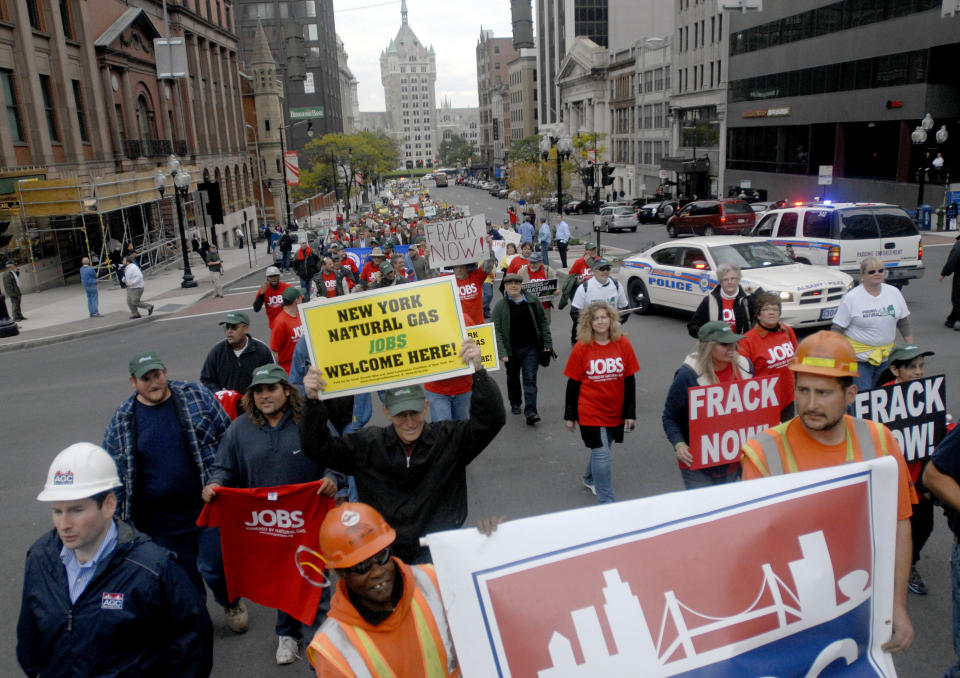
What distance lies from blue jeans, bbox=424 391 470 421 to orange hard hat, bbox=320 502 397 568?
416 cm

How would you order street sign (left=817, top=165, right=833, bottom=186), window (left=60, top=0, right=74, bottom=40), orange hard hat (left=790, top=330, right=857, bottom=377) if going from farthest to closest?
street sign (left=817, top=165, right=833, bottom=186) < window (left=60, top=0, right=74, bottom=40) < orange hard hat (left=790, top=330, right=857, bottom=377)

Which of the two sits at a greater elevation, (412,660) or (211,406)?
(211,406)

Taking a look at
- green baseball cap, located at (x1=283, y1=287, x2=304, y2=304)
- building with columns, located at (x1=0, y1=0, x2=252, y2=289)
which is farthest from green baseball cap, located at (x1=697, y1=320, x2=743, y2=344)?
building with columns, located at (x1=0, y1=0, x2=252, y2=289)

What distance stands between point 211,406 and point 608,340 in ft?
10.3

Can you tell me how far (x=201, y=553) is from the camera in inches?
193

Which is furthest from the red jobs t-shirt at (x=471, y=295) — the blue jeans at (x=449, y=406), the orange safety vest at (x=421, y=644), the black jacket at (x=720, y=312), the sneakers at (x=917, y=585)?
the orange safety vest at (x=421, y=644)

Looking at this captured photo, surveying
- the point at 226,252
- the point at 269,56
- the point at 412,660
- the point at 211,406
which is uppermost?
the point at 269,56

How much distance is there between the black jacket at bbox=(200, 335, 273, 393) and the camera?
6.41m

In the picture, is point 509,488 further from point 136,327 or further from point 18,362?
point 136,327

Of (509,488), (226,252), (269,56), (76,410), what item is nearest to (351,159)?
(269,56)

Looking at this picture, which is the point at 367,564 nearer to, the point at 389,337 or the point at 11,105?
the point at 389,337

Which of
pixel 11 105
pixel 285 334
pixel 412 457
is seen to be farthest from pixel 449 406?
pixel 11 105

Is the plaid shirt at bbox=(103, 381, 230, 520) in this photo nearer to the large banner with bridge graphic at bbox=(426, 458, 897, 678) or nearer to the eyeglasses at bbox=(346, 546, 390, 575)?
the eyeglasses at bbox=(346, 546, 390, 575)

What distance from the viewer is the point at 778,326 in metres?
6.14
